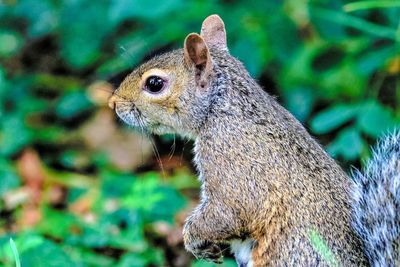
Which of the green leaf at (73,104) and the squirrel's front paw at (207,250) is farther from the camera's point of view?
the green leaf at (73,104)

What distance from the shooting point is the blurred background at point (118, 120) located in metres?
3.81

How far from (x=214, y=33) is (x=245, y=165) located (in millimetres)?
556

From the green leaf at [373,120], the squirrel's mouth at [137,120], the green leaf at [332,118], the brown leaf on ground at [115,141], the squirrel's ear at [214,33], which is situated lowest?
the brown leaf on ground at [115,141]

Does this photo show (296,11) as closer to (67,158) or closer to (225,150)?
(67,158)

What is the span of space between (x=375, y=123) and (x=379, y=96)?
35.7 inches

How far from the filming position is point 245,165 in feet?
9.39

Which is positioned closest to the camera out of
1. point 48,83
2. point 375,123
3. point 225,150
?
point 225,150

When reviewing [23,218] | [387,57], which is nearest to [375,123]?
[387,57]

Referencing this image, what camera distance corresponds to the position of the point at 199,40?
2922 mm

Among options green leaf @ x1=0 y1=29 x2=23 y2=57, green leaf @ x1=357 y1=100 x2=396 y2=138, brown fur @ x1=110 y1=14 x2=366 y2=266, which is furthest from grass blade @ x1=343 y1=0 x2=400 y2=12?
green leaf @ x1=0 y1=29 x2=23 y2=57

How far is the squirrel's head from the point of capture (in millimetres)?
3004

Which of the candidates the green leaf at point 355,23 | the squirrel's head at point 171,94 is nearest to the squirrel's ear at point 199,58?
the squirrel's head at point 171,94

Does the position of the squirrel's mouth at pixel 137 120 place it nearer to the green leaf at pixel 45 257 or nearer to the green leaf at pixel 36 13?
the green leaf at pixel 45 257

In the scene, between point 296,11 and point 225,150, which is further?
point 296,11
